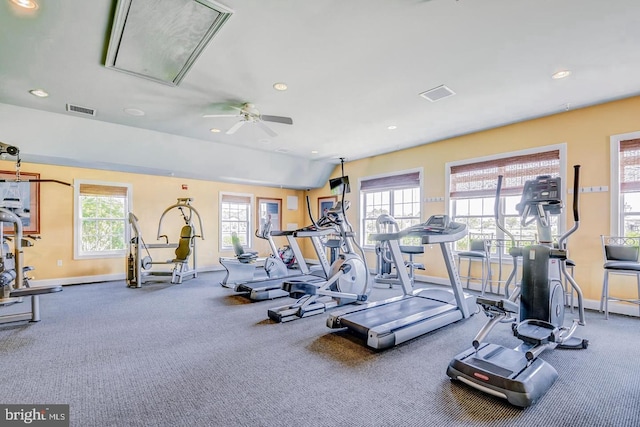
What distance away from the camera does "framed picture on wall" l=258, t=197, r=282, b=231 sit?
8734 mm

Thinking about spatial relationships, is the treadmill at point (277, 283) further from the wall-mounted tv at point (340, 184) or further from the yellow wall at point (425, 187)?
the yellow wall at point (425, 187)

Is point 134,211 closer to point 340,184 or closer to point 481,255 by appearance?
point 340,184

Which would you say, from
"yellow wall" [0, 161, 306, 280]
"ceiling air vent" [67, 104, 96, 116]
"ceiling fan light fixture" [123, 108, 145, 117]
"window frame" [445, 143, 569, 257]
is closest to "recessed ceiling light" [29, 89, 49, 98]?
"ceiling air vent" [67, 104, 96, 116]

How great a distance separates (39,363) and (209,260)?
5.24 metres

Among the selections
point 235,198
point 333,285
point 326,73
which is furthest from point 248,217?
point 326,73

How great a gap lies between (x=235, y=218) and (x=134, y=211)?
2.46m

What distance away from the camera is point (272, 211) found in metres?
9.02

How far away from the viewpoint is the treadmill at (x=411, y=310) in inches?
117

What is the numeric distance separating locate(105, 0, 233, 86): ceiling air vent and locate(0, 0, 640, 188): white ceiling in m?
0.10

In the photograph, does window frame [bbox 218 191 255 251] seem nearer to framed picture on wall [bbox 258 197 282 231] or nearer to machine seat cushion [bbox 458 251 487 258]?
framed picture on wall [bbox 258 197 282 231]

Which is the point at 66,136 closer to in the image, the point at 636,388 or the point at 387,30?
the point at 387,30

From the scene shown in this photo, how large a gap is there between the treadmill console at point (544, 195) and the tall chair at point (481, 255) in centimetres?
215

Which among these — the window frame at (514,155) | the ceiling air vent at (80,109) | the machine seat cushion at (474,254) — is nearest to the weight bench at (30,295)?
the ceiling air vent at (80,109)

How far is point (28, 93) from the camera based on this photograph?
12.6 feet
